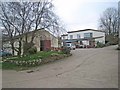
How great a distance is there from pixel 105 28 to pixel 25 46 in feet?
156

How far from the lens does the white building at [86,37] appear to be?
56.9 meters

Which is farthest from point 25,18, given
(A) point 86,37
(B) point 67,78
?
(A) point 86,37

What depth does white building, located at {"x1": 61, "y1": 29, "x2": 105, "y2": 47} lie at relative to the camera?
5688 cm

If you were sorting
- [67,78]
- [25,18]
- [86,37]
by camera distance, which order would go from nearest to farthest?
[67,78] → [25,18] → [86,37]

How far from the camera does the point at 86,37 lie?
60.8m

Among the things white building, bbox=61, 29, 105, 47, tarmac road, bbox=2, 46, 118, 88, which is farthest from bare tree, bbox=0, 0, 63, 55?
white building, bbox=61, 29, 105, 47

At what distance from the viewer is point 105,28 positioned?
64.8 meters

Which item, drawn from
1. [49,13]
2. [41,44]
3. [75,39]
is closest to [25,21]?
[49,13]

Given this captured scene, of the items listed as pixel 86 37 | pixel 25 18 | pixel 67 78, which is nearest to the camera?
pixel 67 78

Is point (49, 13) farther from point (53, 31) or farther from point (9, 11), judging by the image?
point (9, 11)

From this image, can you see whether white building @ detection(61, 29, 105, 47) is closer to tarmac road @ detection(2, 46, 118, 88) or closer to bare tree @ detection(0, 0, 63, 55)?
bare tree @ detection(0, 0, 63, 55)

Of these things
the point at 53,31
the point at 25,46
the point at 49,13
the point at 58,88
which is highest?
the point at 49,13

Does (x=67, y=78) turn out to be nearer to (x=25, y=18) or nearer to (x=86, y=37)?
(x=25, y=18)

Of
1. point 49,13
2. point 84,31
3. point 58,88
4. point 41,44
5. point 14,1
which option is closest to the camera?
point 58,88
